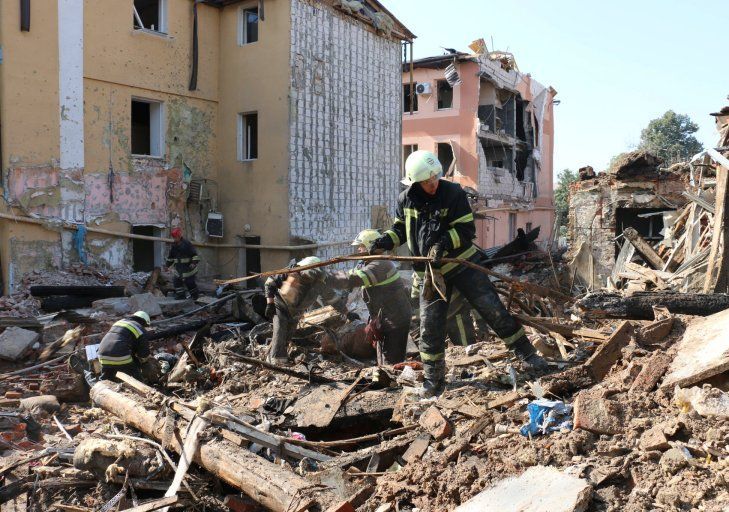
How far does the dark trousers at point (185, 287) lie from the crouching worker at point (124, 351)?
6.06m

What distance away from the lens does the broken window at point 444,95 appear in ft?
87.5

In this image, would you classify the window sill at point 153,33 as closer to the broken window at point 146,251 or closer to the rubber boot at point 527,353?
the broken window at point 146,251

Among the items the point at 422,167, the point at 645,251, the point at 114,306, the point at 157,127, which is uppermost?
the point at 157,127

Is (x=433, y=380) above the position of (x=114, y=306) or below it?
above

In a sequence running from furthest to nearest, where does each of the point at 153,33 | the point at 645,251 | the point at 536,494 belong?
the point at 153,33 → the point at 645,251 → the point at 536,494

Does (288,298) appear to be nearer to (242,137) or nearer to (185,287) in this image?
(185,287)

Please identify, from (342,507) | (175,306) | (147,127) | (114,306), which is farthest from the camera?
(147,127)

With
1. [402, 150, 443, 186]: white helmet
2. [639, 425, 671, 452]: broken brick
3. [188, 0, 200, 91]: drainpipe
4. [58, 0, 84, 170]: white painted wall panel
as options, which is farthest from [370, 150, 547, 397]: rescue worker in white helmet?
[188, 0, 200, 91]: drainpipe

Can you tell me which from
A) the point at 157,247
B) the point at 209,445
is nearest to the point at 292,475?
the point at 209,445

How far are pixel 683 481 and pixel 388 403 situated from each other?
269 centimetres

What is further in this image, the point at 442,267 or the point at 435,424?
the point at 442,267

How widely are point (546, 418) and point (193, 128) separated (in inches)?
537

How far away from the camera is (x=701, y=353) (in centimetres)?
453

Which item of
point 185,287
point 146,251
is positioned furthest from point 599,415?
point 146,251
